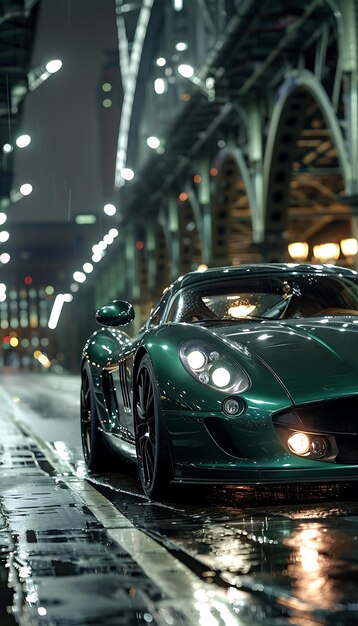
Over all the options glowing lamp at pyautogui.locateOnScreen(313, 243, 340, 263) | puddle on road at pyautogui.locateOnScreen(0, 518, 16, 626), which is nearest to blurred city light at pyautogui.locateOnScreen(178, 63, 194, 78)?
glowing lamp at pyautogui.locateOnScreen(313, 243, 340, 263)

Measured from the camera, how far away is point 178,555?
4703 millimetres

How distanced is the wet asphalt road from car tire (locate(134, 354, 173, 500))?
134 mm

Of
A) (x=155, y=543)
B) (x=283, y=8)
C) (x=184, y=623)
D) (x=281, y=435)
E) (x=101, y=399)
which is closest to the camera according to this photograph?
(x=184, y=623)

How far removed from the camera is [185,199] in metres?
50.5

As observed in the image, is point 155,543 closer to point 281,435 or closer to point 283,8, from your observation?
point 281,435

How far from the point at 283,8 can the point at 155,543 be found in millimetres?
20736

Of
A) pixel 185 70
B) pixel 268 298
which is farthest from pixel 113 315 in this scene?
pixel 185 70

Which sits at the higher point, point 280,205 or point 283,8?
point 283,8

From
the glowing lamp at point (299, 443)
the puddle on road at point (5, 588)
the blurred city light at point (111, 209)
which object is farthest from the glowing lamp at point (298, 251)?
the puddle on road at point (5, 588)

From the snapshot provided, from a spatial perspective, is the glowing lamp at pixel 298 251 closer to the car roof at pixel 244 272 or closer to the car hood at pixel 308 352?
the car roof at pixel 244 272

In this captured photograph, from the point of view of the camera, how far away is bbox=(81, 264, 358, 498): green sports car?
19.1 feet

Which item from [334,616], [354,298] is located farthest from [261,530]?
[354,298]

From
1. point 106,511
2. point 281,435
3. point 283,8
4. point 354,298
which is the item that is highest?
point 283,8

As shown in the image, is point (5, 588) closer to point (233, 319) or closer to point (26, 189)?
point (233, 319)
